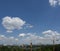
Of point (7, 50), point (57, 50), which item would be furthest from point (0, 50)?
point (57, 50)

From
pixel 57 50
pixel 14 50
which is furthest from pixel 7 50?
pixel 57 50

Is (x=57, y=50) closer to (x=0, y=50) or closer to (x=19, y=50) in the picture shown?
(x=19, y=50)

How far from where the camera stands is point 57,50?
68.4 m

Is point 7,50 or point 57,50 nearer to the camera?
point 57,50

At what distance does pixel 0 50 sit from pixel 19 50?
961 centimetres

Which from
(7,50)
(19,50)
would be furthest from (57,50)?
(7,50)

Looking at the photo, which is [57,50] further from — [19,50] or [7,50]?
[7,50]

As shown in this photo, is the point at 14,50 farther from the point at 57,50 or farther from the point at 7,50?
the point at 57,50

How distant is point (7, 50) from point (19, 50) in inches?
226

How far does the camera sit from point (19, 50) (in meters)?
70.7

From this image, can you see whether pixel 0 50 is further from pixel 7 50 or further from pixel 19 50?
pixel 19 50

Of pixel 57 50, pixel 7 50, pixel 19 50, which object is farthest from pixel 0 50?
pixel 57 50

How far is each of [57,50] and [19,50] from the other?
15524 millimetres

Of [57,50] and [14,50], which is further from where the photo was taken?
[14,50]
